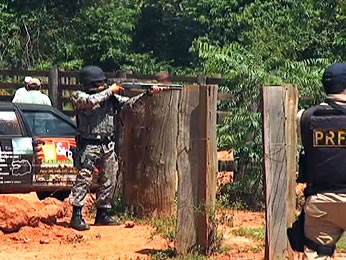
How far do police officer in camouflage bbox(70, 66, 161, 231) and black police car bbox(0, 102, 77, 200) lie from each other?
73.8 inches

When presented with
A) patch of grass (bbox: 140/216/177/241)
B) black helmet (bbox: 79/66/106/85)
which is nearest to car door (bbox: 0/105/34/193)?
patch of grass (bbox: 140/216/177/241)

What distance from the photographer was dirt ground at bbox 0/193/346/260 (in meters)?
8.29

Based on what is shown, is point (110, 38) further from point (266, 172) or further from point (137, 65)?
point (266, 172)

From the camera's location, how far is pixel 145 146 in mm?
10180

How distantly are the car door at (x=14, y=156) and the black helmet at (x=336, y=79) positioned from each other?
6.02 m

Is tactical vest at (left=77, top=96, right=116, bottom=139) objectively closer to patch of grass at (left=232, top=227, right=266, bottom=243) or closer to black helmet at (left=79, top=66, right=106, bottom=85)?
black helmet at (left=79, top=66, right=106, bottom=85)

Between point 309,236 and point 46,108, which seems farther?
point 46,108

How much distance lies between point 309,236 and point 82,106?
157 inches

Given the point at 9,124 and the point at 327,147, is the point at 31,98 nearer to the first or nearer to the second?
the point at 9,124

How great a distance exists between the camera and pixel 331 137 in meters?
5.89

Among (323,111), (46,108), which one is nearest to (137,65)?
(46,108)

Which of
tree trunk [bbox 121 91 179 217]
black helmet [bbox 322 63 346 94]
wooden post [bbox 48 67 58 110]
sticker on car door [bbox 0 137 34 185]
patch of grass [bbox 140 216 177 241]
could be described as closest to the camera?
black helmet [bbox 322 63 346 94]

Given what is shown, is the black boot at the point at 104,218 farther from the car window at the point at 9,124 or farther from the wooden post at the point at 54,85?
the wooden post at the point at 54,85

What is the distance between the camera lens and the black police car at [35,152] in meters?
11.3
